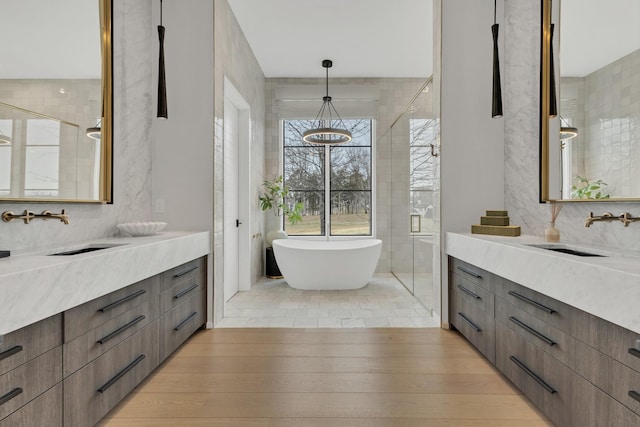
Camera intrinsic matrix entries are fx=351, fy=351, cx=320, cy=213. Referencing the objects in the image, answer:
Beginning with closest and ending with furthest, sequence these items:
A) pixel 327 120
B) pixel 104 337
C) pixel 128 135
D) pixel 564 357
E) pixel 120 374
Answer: pixel 564 357, pixel 104 337, pixel 120 374, pixel 128 135, pixel 327 120

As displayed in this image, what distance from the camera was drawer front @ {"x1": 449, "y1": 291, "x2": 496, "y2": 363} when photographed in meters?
2.23

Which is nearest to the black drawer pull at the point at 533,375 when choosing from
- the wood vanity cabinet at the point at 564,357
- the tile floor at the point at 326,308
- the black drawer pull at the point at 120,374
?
the wood vanity cabinet at the point at 564,357

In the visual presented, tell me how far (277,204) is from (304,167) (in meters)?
0.78

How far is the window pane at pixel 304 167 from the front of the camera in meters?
5.65

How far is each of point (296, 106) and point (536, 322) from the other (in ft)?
14.8

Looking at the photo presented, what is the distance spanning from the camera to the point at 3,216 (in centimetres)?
165

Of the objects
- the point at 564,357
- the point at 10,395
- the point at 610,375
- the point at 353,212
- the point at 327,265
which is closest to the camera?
the point at 10,395

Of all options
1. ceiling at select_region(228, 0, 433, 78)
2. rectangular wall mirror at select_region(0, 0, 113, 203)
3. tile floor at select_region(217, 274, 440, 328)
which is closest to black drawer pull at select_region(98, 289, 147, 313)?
rectangular wall mirror at select_region(0, 0, 113, 203)

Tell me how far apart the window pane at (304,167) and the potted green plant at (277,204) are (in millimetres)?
269

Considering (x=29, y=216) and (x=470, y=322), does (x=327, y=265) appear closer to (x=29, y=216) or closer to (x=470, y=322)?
(x=470, y=322)

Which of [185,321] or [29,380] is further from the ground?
[29,380]

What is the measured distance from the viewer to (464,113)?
9.73ft

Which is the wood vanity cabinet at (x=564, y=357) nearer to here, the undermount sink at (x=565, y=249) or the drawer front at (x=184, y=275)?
the undermount sink at (x=565, y=249)

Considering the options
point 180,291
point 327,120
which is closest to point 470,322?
point 180,291
